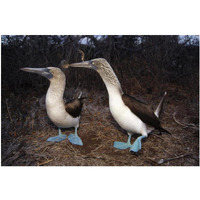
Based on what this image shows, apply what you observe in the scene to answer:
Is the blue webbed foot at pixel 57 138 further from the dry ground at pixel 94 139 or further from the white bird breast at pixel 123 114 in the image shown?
the white bird breast at pixel 123 114

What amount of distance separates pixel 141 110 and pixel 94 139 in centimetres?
73

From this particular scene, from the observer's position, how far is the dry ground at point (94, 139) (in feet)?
6.01

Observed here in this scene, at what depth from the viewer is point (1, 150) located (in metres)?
1.87

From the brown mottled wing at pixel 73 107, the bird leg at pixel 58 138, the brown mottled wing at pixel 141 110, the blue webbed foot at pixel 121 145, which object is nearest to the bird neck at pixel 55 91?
the brown mottled wing at pixel 73 107

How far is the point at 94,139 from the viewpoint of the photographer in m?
2.25

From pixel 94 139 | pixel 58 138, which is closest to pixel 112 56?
pixel 94 139

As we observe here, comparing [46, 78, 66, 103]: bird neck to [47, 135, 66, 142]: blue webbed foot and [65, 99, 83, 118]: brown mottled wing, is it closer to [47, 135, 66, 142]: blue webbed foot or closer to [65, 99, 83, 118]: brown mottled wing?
[65, 99, 83, 118]: brown mottled wing

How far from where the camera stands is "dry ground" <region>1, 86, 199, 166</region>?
1.83 m

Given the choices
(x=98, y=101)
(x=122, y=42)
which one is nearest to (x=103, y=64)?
(x=122, y=42)

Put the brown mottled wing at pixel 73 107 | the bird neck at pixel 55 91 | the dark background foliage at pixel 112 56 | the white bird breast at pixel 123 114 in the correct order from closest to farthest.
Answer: the white bird breast at pixel 123 114 < the bird neck at pixel 55 91 < the brown mottled wing at pixel 73 107 < the dark background foliage at pixel 112 56

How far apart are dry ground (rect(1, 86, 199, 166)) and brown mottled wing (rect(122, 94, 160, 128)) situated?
1.05ft

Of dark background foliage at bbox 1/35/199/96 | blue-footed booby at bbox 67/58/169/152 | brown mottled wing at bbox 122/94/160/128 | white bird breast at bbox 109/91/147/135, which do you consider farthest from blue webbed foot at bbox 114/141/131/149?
dark background foliage at bbox 1/35/199/96

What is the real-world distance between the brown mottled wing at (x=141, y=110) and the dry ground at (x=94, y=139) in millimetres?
319

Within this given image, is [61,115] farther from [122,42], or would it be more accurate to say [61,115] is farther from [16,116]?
[122,42]
